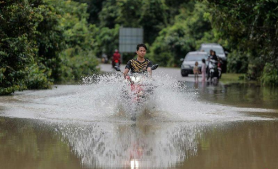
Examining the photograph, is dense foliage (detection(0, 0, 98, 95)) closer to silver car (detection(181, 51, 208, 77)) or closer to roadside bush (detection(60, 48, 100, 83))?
roadside bush (detection(60, 48, 100, 83))

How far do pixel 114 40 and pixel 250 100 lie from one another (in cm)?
5134

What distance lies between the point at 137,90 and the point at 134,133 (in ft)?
6.23

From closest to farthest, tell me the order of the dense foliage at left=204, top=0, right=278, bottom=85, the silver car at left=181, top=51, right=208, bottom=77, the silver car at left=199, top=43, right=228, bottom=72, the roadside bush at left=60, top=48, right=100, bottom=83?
the dense foliage at left=204, top=0, right=278, bottom=85, the roadside bush at left=60, top=48, right=100, bottom=83, the silver car at left=181, top=51, right=208, bottom=77, the silver car at left=199, top=43, right=228, bottom=72

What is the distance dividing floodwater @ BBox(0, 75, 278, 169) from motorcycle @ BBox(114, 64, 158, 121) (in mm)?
184

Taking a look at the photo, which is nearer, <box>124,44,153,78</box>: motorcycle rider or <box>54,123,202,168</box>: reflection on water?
<box>54,123,202,168</box>: reflection on water

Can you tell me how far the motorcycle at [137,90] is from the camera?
11922 millimetres

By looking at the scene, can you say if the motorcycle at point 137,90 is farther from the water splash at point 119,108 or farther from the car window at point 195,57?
the car window at point 195,57

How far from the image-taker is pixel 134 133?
33.6 feet

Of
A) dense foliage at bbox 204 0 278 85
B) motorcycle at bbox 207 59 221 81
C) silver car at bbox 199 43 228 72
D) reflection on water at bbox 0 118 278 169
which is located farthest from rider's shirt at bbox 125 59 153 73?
silver car at bbox 199 43 228 72

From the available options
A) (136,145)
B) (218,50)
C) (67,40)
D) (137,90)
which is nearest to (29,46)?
(137,90)

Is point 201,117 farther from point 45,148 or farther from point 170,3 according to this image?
point 170,3

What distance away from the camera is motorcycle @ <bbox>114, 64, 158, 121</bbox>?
1192 centimetres

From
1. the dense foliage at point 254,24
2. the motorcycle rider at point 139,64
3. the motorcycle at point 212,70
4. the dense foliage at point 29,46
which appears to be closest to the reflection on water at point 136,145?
the motorcycle rider at point 139,64

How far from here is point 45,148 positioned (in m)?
8.65
